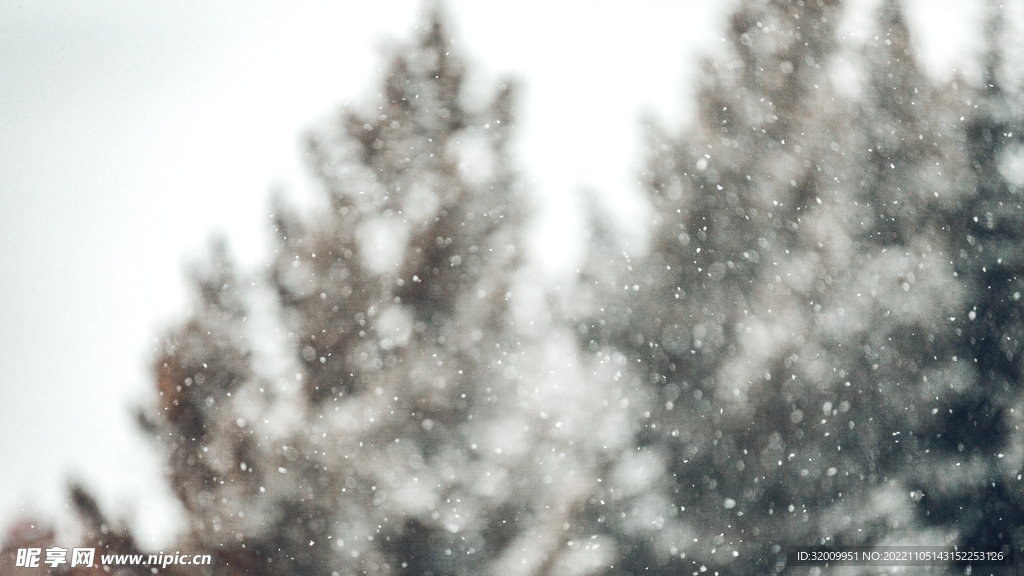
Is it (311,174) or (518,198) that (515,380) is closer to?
(518,198)

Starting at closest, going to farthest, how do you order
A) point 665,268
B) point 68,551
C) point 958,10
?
point 68,551 < point 665,268 < point 958,10

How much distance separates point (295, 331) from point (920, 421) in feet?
3.26

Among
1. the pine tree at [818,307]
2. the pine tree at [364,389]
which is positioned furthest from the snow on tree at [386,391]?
the pine tree at [818,307]

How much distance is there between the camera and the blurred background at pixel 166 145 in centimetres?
88

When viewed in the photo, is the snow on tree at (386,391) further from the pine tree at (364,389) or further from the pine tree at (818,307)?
the pine tree at (818,307)

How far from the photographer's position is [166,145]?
98 centimetres

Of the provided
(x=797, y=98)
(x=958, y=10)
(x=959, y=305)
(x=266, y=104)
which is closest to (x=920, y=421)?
(x=959, y=305)

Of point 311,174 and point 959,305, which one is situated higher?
point 311,174

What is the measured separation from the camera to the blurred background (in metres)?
0.88

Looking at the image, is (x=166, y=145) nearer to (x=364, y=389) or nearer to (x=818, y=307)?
(x=364, y=389)

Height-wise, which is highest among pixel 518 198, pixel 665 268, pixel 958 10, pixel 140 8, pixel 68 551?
pixel 140 8

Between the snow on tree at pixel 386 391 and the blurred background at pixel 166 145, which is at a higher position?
the blurred background at pixel 166 145

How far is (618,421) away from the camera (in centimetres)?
94

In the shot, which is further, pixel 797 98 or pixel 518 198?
pixel 797 98
